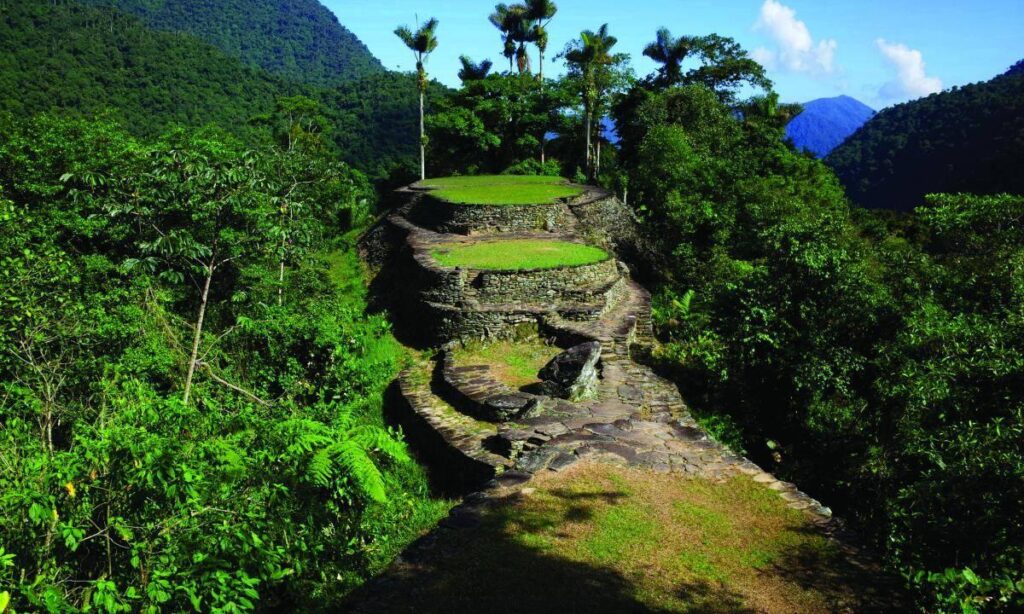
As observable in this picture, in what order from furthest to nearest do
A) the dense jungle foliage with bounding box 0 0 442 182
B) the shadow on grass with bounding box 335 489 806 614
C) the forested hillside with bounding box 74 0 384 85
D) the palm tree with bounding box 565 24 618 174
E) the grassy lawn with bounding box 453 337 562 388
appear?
the forested hillside with bounding box 74 0 384 85
the dense jungle foliage with bounding box 0 0 442 182
the palm tree with bounding box 565 24 618 174
the grassy lawn with bounding box 453 337 562 388
the shadow on grass with bounding box 335 489 806 614

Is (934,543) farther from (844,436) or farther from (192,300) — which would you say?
(192,300)

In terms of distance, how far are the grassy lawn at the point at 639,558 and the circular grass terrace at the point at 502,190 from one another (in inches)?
581

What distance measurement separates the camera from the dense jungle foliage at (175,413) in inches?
176

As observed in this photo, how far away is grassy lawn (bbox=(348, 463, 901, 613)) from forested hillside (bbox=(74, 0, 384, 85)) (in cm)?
10915

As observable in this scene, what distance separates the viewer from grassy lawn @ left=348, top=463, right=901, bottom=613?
544cm

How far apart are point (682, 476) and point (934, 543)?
2791mm

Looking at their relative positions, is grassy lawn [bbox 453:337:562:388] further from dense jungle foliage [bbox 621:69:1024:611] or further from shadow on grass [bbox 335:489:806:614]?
shadow on grass [bbox 335:489:806:614]

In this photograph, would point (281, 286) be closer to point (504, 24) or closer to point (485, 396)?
point (485, 396)

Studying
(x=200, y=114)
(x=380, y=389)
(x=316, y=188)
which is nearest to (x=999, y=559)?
(x=380, y=389)

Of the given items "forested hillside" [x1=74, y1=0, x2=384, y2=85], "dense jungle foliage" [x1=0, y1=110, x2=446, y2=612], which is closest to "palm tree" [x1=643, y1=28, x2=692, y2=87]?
"dense jungle foliage" [x1=0, y1=110, x2=446, y2=612]

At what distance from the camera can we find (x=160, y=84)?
57688 millimetres

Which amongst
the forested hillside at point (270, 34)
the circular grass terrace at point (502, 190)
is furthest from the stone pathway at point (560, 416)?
the forested hillside at point (270, 34)

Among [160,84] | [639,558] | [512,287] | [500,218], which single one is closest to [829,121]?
[160,84]

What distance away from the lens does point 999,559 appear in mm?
4680
